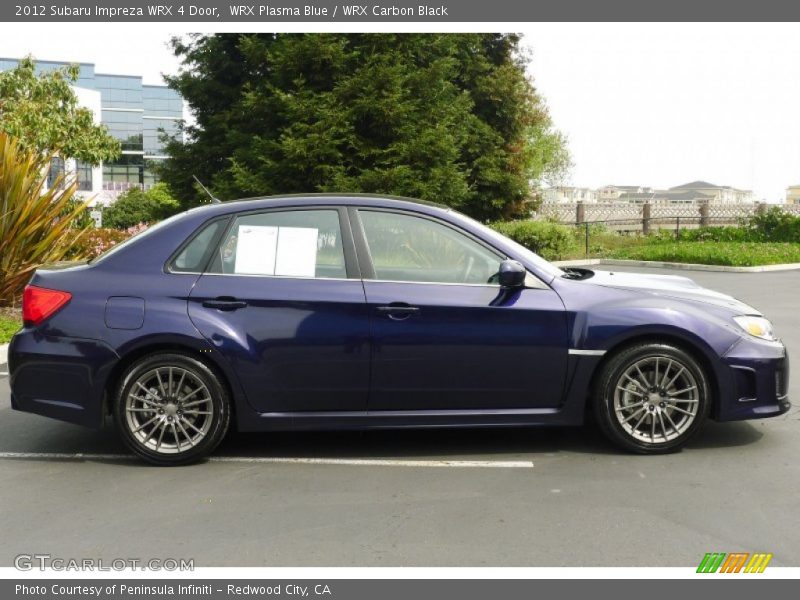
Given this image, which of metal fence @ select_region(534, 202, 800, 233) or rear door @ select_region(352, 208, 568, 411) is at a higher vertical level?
metal fence @ select_region(534, 202, 800, 233)

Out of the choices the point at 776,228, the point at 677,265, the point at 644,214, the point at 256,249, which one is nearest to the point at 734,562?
the point at 256,249

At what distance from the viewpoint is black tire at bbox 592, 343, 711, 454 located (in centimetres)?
566

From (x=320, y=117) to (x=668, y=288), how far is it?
760 inches

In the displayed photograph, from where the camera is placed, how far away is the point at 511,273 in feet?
18.2

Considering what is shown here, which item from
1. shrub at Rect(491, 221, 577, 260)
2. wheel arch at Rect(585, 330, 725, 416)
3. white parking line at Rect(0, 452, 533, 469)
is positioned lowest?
white parking line at Rect(0, 452, 533, 469)

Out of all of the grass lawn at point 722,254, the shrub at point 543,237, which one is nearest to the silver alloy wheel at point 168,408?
the grass lawn at point 722,254

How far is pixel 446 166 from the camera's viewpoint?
85.3ft

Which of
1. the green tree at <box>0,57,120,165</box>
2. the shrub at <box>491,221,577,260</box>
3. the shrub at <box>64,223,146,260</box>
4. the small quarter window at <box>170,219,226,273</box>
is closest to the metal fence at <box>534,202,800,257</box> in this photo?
the shrub at <box>491,221,577,260</box>

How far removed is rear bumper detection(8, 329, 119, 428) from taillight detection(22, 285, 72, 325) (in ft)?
0.34

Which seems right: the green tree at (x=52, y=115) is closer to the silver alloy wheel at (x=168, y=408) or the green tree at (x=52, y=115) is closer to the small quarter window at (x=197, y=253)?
the small quarter window at (x=197, y=253)

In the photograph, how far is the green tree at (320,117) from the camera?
961 inches

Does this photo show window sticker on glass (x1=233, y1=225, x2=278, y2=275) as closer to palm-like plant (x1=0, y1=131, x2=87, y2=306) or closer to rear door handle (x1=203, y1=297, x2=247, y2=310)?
rear door handle (x1=203, y1=297, x2=247, y2=310)

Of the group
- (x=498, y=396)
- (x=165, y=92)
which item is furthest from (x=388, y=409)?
(x=165, y=92)

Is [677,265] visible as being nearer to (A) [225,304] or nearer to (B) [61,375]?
(A) [225,304]
